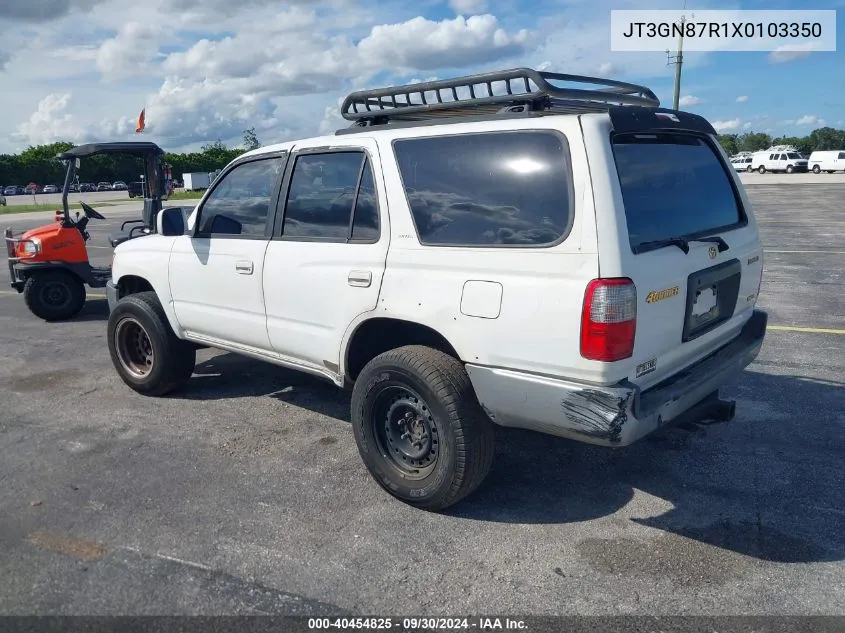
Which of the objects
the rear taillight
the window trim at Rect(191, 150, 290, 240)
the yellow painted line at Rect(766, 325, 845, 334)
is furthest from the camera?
the yellow painted line at Rect(766, 325, 845, 334)

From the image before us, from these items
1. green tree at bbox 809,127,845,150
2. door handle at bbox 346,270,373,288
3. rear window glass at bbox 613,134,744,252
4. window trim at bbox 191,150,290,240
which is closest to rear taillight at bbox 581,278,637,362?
rear window glass at bbox 613,134,744,252

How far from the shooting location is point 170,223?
495 cm

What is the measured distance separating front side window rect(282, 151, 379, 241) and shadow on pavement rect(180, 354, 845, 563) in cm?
152

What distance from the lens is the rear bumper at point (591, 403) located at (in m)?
2.97

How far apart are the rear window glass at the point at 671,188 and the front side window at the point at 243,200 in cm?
221

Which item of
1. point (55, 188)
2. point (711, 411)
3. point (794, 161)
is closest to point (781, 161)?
point (794, 161)

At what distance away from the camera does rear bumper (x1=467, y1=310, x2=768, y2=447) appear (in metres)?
2.97

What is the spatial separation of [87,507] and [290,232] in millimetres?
1907

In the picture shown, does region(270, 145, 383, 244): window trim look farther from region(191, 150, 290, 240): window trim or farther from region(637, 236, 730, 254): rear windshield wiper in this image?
region(637, 236, 730, 254): rear windshield wiper

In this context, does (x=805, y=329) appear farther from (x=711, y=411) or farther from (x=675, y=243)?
(x=675, y=243)

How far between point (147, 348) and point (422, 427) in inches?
114

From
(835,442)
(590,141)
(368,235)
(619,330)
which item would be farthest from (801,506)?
(368,235)

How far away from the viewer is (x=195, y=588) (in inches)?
116

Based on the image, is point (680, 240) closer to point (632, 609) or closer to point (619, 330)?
point (619, 330)
